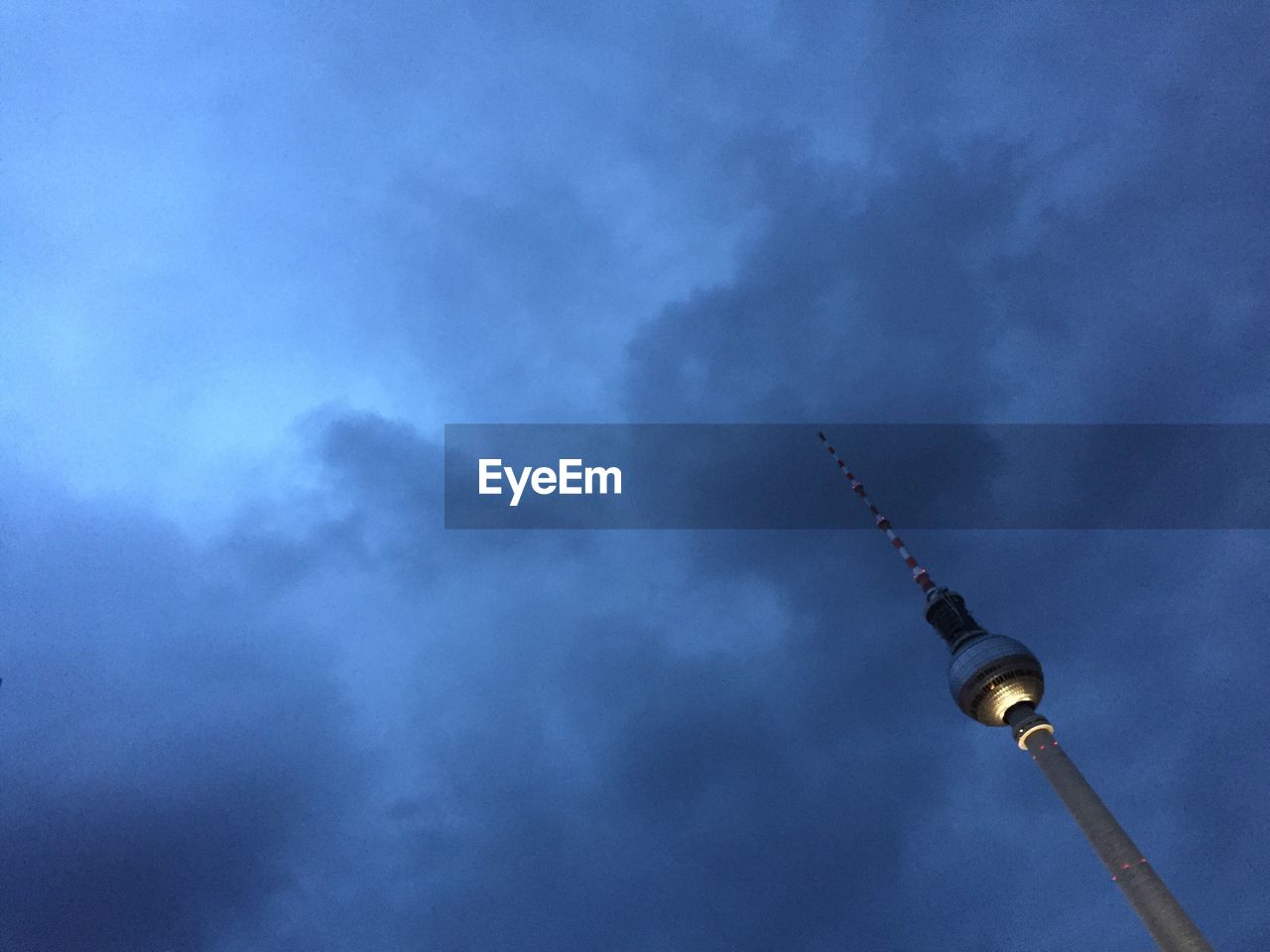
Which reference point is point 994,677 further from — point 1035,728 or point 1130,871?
point 1130,871

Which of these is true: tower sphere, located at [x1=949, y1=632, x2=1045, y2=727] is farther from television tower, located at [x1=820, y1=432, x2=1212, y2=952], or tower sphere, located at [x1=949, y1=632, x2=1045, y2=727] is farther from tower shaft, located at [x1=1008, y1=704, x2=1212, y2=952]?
tower shaft, located at [x1=1008, y1=704, x2=1212, y2=952]

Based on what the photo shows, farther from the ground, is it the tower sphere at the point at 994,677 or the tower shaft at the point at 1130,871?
the tower sphere at the point at 994,677

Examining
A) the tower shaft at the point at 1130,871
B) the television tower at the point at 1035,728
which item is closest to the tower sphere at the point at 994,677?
the television tower at the point at 1035,728

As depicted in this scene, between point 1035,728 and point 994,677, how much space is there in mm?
8296

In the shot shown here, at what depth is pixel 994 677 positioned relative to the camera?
110 metres

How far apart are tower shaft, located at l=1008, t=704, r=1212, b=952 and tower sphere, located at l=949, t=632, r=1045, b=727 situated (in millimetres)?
9562

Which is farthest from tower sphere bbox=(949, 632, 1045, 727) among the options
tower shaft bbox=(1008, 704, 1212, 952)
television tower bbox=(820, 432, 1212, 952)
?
tower shaft bbox=(1008, 704, 1212, 952)

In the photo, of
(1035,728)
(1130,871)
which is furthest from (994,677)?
(1130,871)

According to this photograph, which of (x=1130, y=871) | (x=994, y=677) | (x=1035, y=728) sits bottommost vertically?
(x=1130, y=871)

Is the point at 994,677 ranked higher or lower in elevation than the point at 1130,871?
higher

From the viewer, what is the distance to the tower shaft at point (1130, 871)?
284ft

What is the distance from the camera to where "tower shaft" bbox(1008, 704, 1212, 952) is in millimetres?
86500

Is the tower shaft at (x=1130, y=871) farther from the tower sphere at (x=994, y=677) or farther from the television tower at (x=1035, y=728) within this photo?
the tower sphere at (x=994, y=677)

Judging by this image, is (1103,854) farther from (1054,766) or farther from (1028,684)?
(1028,684)
